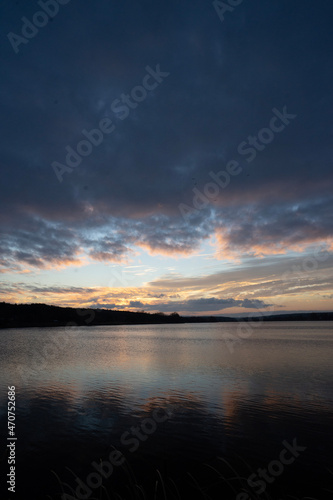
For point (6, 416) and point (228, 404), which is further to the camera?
point (228, 404)

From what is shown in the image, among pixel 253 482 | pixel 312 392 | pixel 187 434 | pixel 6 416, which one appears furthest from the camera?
pixel 312 392

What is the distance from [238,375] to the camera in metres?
36.7

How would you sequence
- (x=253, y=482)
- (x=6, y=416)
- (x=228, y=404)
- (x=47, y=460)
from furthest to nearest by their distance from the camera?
(x=228, y=404), (x=6, y=416), (x=47, y=460), (x=253, y=482)

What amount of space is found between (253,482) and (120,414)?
12646 millimetres

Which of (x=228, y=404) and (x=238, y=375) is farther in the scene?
(x=238, y=375)

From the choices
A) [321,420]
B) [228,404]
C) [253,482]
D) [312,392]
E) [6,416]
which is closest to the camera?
[253,482]

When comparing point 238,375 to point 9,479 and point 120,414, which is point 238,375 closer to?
point 120,414

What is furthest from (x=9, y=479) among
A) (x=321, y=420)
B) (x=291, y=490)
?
(x=321, y=420)

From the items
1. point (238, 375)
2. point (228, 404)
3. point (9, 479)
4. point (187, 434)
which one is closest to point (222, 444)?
point (187, 434)

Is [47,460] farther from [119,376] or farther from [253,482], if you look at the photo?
[119,376]

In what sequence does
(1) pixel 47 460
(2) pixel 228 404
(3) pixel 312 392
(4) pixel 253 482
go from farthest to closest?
(3) pixel 312 392
(2) pixel 228 404
(1) pixel 47 460
(4) pixel 253 482

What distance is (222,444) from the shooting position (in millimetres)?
16781

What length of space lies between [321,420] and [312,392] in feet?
27.2

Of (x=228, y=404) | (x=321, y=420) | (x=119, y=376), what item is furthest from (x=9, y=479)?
(x=119, y=376)
